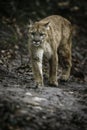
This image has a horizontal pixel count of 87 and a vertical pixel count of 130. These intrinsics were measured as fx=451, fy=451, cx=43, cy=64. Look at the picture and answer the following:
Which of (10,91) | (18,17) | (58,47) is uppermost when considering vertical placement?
(18,17)

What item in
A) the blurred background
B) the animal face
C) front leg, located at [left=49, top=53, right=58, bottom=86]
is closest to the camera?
the animal face

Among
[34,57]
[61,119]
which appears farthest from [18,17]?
[61,119]

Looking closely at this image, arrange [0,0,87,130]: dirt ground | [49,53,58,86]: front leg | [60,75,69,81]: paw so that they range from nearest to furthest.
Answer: [0,0,87,130]: dirt ground, [49,53,58,86]: front leg, [60,75,69,81]: paw

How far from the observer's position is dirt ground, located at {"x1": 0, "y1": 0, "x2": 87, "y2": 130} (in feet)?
21.3

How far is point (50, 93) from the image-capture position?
8.23 metres

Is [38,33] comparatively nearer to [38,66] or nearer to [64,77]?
[38,66]

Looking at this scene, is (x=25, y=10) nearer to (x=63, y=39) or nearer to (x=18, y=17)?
(x=18, y=17)

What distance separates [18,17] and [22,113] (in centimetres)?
824

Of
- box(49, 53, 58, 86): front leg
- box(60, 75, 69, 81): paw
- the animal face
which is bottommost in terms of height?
box(60, 75, 69, 81): paw

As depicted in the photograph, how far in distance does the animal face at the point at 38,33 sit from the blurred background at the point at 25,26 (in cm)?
190

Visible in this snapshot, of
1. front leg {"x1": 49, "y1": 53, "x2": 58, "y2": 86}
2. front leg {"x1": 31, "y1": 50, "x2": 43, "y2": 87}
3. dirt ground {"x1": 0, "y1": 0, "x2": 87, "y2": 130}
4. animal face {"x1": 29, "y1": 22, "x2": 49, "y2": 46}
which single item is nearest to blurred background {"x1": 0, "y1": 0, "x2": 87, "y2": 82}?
dirt ground {"x1": 0, "y1": 0, "x2": 87, "y2": 130}

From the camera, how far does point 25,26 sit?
14.2 metres

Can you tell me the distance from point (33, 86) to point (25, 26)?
5755 millimetres

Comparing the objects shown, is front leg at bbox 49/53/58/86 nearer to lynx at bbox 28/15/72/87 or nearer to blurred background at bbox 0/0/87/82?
lynx at bbox 28/15/72/87
